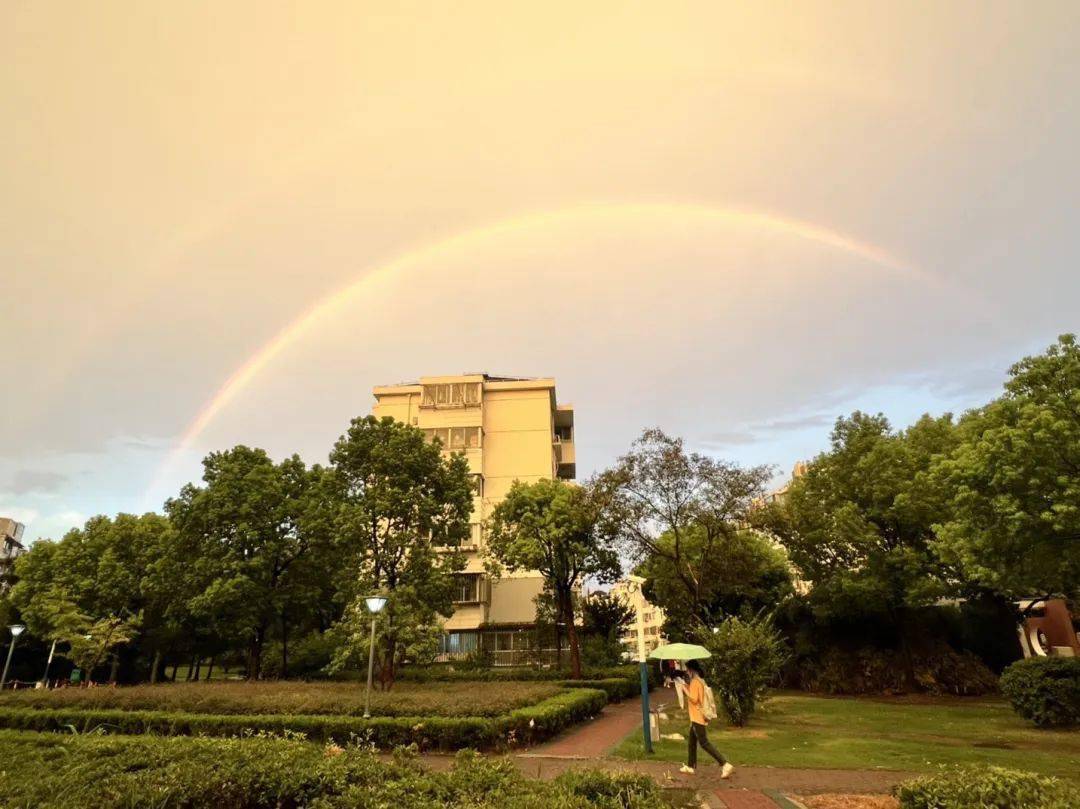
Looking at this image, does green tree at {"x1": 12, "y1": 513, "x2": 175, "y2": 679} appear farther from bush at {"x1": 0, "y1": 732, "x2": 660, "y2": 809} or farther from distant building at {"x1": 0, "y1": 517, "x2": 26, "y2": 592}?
distant building at {"x1": 0, "y1": 517, "x2": 26, "y2": 592}

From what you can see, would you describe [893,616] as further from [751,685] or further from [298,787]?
[298,787]

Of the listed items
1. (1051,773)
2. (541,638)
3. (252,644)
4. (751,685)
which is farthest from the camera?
(541,638)

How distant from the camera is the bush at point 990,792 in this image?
210 inches

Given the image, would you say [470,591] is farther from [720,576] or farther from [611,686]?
[720,576]

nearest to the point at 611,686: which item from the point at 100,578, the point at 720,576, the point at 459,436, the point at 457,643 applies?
the point at 720,576

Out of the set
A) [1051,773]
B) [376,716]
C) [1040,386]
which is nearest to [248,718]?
[376,716]

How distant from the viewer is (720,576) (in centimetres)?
2862

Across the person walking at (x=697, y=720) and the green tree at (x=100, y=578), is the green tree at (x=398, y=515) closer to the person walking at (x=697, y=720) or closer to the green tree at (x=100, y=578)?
the green tree at (x=100, y=578)

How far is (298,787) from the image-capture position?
21.8 feet

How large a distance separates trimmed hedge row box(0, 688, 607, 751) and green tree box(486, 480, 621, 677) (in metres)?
14.3

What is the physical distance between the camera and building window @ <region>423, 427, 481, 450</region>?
47.3 metres

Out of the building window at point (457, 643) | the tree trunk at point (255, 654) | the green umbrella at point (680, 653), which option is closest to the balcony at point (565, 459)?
the building window at point (457, 643)

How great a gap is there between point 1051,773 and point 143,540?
127ft

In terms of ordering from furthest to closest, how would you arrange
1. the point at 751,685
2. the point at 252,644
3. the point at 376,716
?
the point at 252,644 → the point at 751,685 → the point at 376,716
